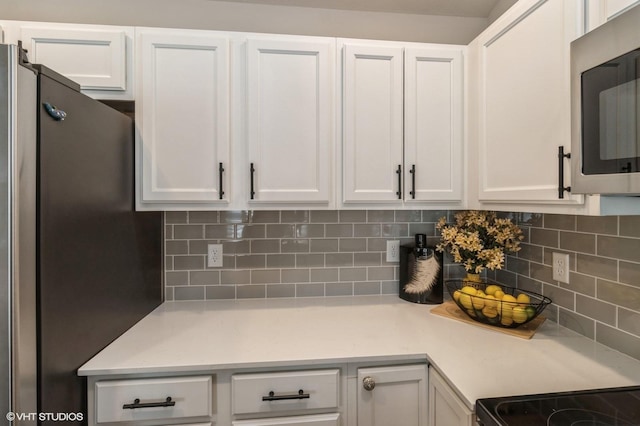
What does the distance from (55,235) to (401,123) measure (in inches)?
53.4

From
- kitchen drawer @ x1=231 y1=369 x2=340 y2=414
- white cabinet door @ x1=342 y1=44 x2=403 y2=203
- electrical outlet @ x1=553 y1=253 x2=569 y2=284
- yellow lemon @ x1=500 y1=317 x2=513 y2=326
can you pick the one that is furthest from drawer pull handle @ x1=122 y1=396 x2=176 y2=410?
electrical outlet @ x1=553 y1=253 x2=569 y2=284

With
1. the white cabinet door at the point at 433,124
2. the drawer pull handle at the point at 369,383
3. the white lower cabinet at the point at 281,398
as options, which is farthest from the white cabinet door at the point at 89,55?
the drawer pull handle at the point at 369,383

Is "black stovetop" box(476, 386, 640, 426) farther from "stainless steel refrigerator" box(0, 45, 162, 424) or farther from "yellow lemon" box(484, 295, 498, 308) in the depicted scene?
"stainless steel refrigerator" box(0, 45, 162, 424)

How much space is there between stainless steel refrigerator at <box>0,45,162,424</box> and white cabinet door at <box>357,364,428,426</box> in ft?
3.06

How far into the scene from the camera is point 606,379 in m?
1.01

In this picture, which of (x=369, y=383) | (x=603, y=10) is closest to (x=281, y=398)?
(x=369, y=383)

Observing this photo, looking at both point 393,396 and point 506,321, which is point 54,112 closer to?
point 393,396

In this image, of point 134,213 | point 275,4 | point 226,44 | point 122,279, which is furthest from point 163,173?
point 275,4

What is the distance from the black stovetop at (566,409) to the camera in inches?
32.0

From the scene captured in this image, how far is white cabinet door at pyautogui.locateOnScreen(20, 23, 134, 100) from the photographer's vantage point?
1381 mm

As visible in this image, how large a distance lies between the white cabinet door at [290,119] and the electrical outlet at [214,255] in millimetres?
466

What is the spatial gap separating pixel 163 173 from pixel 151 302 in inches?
25.2

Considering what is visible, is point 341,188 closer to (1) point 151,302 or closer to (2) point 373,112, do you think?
(2) point 373,112

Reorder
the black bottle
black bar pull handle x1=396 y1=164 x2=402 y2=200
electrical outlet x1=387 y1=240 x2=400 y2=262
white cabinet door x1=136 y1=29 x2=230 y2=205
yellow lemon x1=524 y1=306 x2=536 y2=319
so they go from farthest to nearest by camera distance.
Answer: electrical outlet x1=387 y1=240 x2=400 y2=262 → the black bottle → black bar pull handle x1=396 y1=164 x2=402 y2=200 → white cabinet door x1=136 y1=29 x2=230 y2=205 → yellow lemon x1=524 y1=306 x2=536 y2=319
